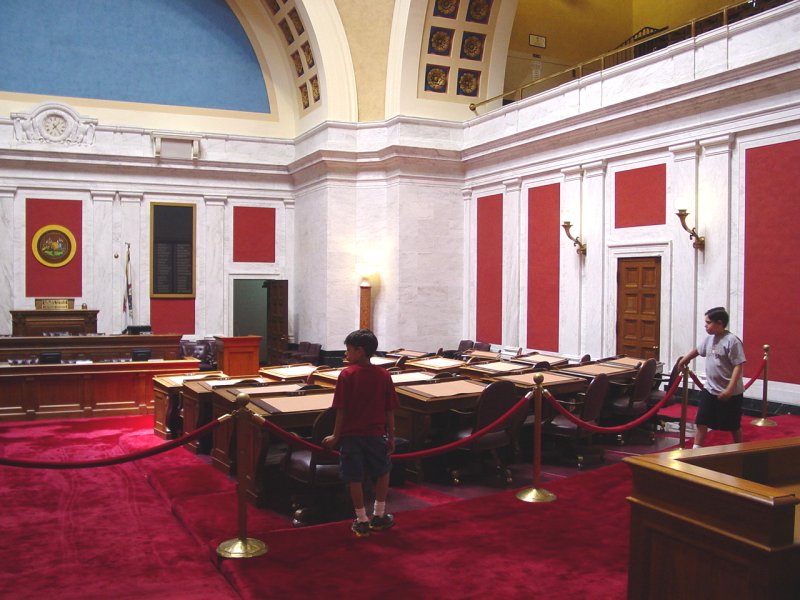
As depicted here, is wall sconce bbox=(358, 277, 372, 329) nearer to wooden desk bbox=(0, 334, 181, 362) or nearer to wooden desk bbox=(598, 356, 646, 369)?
wooden desk bbox=(0, 334, 181, 362)

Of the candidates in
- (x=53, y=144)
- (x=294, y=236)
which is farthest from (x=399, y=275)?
(x=53, y=144)

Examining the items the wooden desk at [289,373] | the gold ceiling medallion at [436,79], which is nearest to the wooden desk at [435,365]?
the wooden desk at [289,373]

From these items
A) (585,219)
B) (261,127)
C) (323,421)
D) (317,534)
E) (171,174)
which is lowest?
(317,534)

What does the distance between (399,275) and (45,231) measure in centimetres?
862

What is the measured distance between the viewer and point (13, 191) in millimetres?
16172

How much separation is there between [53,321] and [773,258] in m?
13.5

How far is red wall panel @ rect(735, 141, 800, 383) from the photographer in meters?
9.61

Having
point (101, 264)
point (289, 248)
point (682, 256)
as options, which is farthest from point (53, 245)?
point (682, 256)

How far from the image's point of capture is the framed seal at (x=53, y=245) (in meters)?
16.4

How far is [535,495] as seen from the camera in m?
5.96

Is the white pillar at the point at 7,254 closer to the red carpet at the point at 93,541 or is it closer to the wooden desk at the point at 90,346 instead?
the wooden desk at the point at 90,346

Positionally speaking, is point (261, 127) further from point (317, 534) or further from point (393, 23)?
point (317, 534)

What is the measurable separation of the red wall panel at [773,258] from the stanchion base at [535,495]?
549 cm

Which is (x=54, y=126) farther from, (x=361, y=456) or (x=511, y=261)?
(x=361, y=456)
